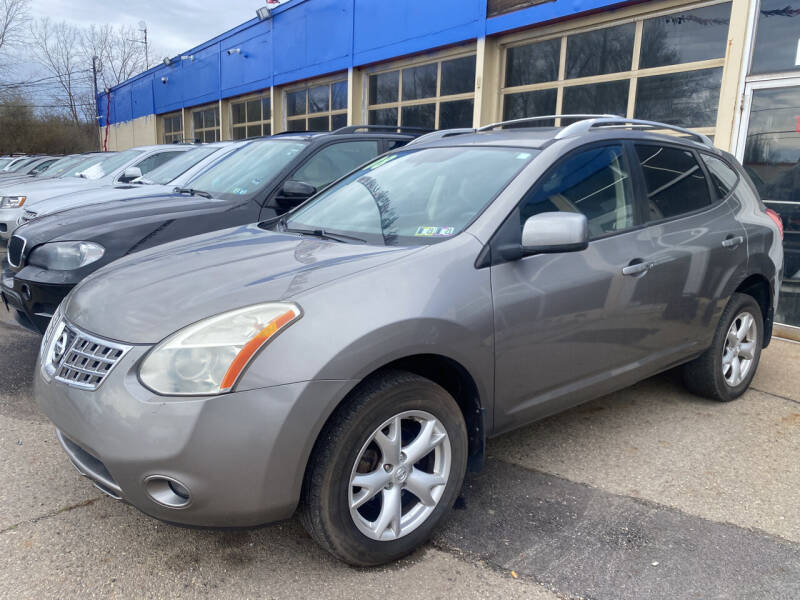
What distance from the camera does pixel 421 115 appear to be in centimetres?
1109

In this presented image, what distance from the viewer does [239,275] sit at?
8.11ft

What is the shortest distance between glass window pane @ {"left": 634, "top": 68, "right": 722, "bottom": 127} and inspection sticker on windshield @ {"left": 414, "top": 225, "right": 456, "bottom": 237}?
5612 millimetres

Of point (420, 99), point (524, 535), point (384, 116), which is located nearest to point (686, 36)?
point (420, 99)

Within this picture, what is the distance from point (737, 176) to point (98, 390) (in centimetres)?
406

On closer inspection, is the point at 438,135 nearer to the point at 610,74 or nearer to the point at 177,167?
the point at 177,167

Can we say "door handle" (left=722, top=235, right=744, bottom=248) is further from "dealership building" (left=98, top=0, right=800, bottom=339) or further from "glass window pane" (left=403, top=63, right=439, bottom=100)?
"glass window pane" (left=403, top=63, right=439, bottom=100)

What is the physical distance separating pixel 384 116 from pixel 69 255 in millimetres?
8698

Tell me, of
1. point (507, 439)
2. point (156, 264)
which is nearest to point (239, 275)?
point (156, 264)

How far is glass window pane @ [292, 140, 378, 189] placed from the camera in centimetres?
516

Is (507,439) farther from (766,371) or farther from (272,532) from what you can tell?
(766,371)

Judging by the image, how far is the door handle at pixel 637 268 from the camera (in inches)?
123

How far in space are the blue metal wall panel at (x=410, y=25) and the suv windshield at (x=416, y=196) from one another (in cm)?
676

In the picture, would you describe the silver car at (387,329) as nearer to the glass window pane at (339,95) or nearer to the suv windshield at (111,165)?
the suv windshield at (111,165)

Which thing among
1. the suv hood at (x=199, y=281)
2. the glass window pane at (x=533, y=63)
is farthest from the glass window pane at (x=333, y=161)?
the glass window pane at (x=533, y=63)
